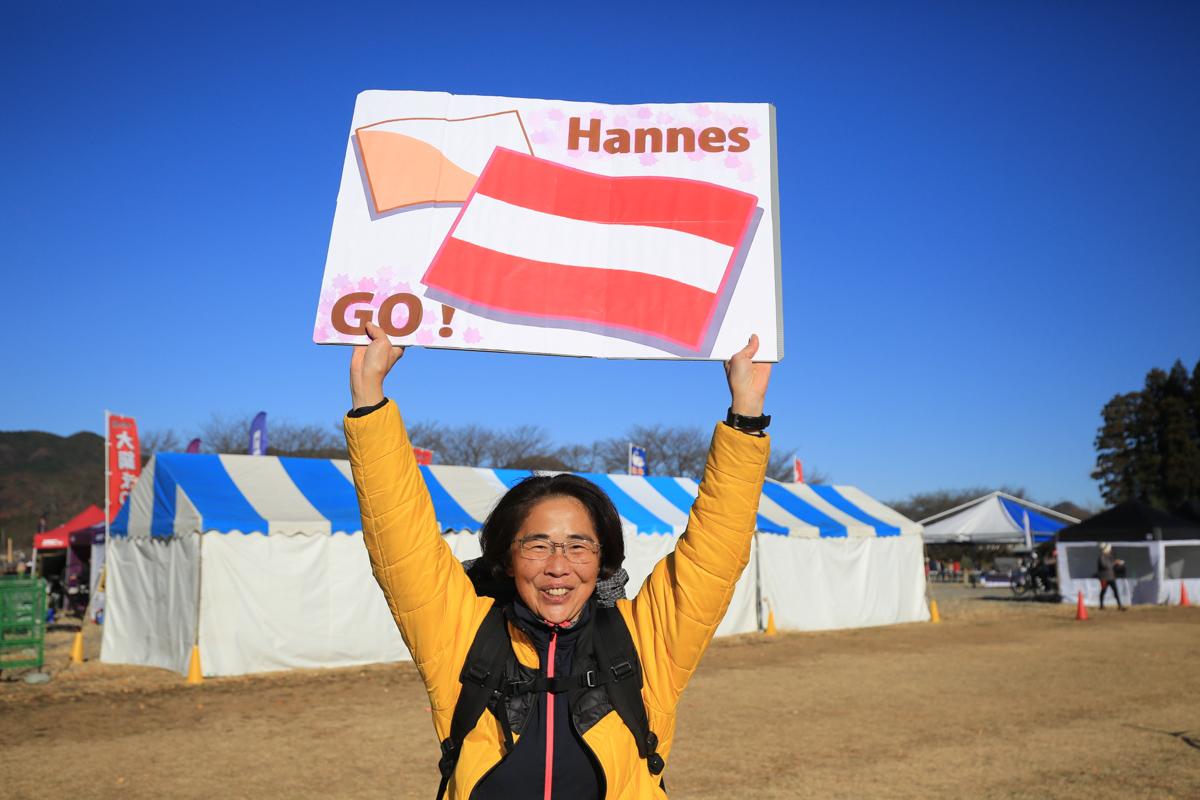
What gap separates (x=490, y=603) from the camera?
2.30 m

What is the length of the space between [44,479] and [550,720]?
109m

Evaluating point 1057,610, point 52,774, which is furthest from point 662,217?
point 1057,610

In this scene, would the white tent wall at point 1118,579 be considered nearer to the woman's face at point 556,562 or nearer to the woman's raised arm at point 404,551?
the woman's face at point 556,562

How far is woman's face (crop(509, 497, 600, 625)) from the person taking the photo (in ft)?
7.08

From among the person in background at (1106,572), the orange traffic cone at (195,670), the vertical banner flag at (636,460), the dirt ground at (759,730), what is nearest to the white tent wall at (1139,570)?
the person in background at (1106,572)

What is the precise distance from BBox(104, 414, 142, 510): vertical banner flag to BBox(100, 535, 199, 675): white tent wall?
309cm

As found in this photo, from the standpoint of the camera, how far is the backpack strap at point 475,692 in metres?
2.05

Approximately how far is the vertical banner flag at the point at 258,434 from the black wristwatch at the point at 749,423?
1999 centimetres

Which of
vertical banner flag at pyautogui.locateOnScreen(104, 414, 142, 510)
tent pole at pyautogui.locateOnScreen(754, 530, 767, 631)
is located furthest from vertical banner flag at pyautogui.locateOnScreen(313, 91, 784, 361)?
vertical banner flag at pyautogui.locateOnScreen(104, 414, 142, 510)

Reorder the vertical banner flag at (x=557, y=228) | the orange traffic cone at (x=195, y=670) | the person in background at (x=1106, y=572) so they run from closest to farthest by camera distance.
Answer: the vertical banner flag at (x=557, y=228), the orange traffic cone at (x=195, y=670), the person in background at (x=1106, y=572)

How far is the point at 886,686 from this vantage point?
12383mm

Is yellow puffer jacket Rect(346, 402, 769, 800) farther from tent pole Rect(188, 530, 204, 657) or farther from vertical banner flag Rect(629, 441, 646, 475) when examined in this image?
vertical banner flag Rect(629, 441, 646, 475)

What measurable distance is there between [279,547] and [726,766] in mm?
8549

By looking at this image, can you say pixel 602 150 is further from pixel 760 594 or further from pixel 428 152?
pixel 760 594
